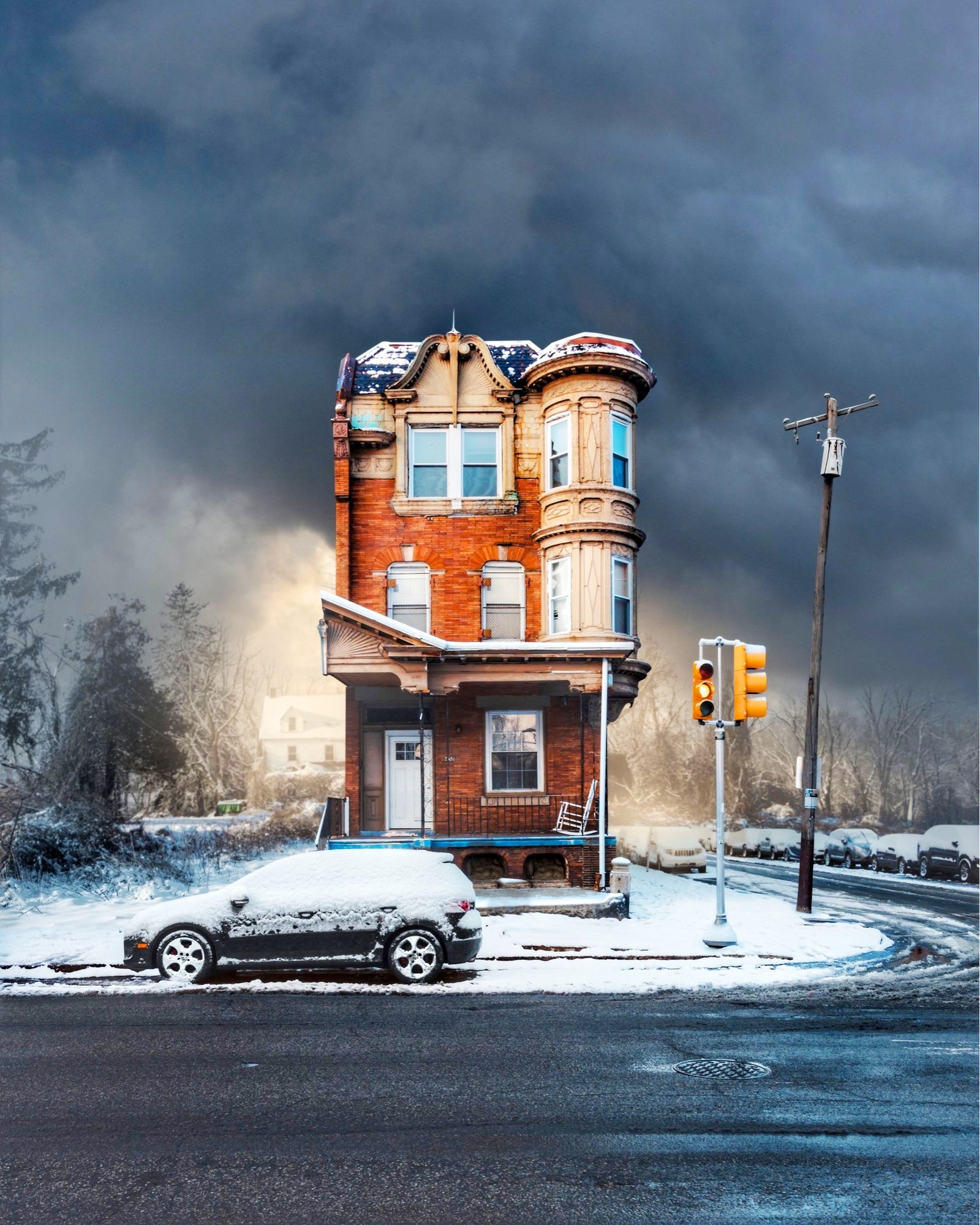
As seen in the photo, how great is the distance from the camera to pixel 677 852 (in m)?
35.5

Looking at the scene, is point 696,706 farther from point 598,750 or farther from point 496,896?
point 598,750

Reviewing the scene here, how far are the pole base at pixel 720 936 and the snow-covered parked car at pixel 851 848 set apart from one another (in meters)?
27.2

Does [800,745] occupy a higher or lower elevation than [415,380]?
lower

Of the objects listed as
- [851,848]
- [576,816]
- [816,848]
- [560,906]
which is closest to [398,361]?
[576,816]

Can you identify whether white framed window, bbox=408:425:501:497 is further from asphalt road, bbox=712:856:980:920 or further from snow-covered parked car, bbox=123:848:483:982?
snow-covered parked car, bbox=123:848:483:982

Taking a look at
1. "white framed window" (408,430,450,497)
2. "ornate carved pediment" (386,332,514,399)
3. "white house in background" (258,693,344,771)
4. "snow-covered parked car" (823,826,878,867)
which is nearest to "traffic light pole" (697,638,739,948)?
"white framed window" (408,430,450,497)

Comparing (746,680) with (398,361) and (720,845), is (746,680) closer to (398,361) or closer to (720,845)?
(720,845)

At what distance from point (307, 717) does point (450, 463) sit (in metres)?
67.7

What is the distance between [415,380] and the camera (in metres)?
24.7

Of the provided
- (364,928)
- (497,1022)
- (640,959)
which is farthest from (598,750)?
(497,1022)

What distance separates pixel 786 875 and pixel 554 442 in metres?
20.0

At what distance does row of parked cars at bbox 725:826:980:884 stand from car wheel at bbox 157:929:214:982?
22263mm

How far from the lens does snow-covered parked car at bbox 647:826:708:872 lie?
3531 cm

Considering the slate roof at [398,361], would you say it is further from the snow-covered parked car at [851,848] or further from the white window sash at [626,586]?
the snow-covered parked car at [851,848]
